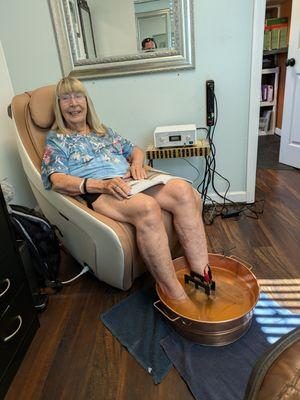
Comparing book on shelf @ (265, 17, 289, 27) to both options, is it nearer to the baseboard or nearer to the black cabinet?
the baseboard

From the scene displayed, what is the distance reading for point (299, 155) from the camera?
273cm

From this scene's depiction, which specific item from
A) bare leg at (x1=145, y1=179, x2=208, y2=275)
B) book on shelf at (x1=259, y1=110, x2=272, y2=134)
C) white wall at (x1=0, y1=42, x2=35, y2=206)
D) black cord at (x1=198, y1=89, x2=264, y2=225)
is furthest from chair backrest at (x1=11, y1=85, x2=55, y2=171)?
book on shelf at (x1=259, y1=110, x2=272, y2=134)

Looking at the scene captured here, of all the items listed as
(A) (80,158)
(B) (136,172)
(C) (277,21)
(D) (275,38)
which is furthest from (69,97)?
(C) (277,21)

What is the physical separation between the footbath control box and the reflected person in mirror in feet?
1.80

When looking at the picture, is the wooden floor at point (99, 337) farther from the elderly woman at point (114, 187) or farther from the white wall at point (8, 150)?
the white wall at point (8, 150)

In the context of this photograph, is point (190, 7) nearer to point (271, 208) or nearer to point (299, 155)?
point (271, 208)

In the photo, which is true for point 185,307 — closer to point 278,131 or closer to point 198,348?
point 198,348

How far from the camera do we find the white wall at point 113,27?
6.08ft

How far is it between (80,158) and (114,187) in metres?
0.29

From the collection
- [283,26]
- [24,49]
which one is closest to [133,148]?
[24,49]

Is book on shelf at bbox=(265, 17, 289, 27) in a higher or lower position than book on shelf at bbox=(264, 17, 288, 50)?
higher

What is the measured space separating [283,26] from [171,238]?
3.62 meters

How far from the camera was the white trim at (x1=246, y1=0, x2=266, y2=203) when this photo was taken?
1.73 meters

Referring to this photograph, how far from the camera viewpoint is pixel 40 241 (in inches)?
56.6
